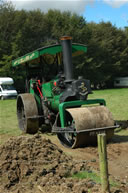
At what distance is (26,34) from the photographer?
112ft

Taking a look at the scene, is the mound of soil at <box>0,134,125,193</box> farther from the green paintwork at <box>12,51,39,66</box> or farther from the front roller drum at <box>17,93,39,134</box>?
the green paintwork at <box>12,51,39,66</box>

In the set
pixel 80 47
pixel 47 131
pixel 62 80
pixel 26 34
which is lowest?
pixel 47 131

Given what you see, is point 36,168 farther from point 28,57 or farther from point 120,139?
point 28,57

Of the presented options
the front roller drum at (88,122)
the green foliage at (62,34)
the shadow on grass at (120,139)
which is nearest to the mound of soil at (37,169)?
the front roller drum at (88,122)

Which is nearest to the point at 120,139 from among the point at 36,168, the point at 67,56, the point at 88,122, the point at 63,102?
the point at 88,122

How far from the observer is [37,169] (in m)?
4.43

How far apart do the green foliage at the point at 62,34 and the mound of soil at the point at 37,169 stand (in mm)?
24755

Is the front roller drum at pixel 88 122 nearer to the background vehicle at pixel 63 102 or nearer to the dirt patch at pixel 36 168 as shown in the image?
the background vehicle at pixel 63 102

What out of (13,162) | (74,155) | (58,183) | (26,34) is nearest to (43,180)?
(58,183)

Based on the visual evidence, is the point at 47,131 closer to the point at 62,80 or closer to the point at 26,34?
the point at 62,80

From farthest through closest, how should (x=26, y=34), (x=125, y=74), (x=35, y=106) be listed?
(x=125, y=74), (x=26, y=34), (x=35, y=106)

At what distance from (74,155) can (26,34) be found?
1189 inches

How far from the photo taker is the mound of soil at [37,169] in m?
3.93

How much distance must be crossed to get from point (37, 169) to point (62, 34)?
32.9m
